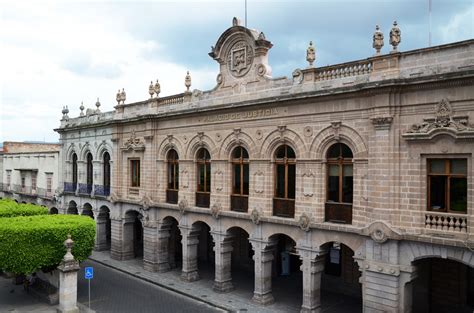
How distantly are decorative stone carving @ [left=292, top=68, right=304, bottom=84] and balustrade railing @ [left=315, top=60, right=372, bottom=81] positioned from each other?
78 cm

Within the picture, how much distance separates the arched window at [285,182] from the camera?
19.8 meters

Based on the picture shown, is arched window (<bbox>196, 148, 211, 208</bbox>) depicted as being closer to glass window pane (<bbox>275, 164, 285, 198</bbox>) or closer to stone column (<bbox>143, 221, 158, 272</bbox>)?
stone column (<bbox>143, 221, 158, 272</bbox>)

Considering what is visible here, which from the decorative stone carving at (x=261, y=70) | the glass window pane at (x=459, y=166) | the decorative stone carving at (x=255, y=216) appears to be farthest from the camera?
the decorative stone carving at (x=261, y=70)

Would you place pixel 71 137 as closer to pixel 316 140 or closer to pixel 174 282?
A: pixel 174 282

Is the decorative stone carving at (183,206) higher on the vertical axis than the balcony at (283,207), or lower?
lower

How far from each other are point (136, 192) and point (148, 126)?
4.63 metres

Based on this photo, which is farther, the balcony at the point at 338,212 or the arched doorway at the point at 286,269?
the arched doorway at the point at 286,269

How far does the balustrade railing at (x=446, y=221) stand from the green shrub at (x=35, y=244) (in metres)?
15.3

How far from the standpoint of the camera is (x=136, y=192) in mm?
28344

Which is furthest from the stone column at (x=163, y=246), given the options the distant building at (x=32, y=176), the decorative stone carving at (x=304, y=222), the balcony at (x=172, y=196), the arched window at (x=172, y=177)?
the distant building at (x=32, y=176)

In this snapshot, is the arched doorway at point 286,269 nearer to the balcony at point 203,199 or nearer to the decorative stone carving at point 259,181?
the decorative stone carving at point 259,181

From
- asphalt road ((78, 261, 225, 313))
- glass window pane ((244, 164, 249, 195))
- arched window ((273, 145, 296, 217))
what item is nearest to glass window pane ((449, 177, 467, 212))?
arched window ((273, 145, 296, 217))

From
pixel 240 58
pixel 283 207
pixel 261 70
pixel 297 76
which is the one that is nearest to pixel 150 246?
pixel 283 207

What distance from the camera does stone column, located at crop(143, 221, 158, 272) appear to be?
26.5 metres
